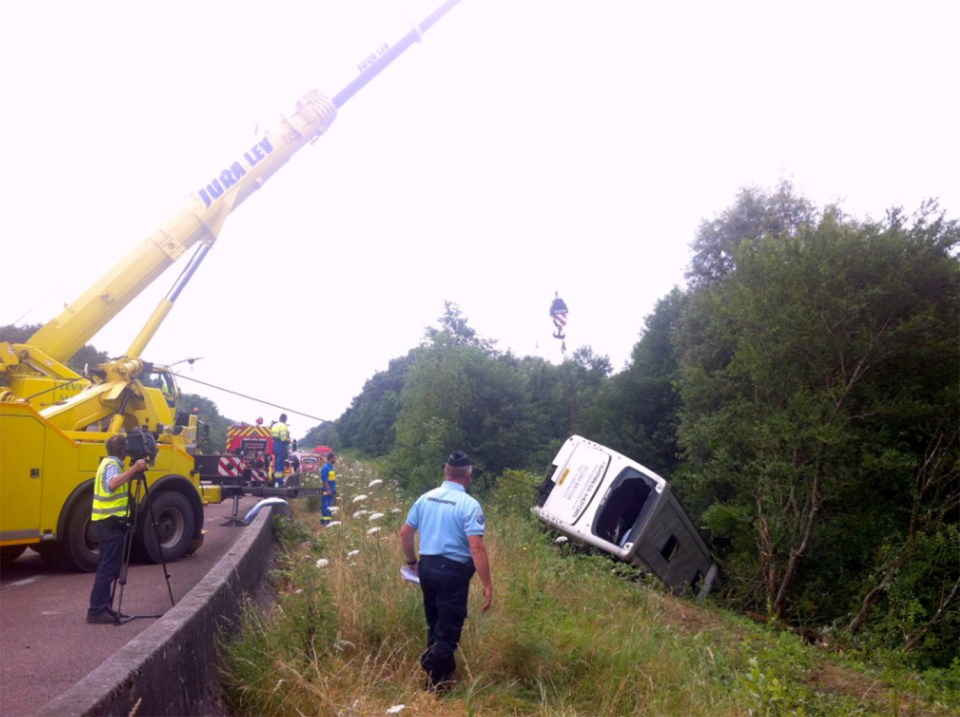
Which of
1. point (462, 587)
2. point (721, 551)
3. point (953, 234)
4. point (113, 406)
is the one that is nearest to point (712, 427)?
point (721, 551)

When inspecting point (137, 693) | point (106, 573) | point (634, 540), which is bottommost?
point (106, 573)

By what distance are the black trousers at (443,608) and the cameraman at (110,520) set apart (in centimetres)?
270

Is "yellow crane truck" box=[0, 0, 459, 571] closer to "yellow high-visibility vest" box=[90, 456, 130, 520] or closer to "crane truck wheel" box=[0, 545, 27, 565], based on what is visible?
"crane truck wheel" box=[0, 545, 27, 565]

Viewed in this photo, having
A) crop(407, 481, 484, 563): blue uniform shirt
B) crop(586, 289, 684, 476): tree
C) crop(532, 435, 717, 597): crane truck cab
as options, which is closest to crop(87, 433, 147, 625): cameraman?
crop(407, 481, 484, 563): blue uniform shirt

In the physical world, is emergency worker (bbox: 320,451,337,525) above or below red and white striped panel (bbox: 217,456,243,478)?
above

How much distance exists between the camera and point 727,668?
762cm

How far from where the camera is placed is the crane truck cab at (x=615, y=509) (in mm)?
14148

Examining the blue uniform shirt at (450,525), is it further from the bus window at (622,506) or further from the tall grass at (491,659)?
the bus window at (622,506)

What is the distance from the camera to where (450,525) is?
5551mm

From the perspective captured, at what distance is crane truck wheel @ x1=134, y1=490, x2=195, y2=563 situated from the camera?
9.42 metres

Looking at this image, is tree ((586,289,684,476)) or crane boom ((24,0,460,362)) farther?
tree ((586,289,684,476))

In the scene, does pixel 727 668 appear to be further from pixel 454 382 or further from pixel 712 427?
pixel 454 382

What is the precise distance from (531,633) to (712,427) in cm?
1163

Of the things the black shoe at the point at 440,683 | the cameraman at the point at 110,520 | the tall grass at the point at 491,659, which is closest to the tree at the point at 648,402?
the tall grass at the point at 491,659
